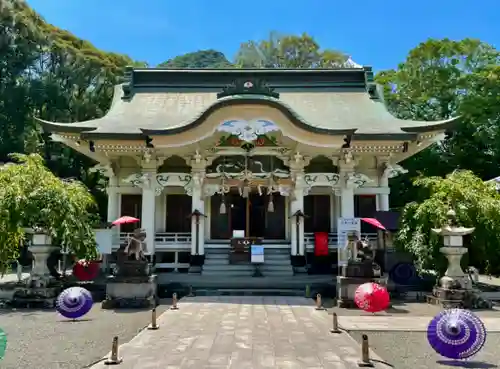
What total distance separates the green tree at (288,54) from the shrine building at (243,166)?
1990 centimetres

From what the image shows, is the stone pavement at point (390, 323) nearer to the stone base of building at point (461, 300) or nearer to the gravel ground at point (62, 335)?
the stone base of building at point (461, 300)

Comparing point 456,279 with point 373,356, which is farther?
point 456,279

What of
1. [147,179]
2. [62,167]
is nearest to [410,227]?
[147,179]

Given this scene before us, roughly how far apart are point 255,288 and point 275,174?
16.7ft

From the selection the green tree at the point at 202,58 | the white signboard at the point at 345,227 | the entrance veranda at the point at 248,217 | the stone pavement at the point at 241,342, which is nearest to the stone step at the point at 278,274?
the white signboard at the point at 345,227

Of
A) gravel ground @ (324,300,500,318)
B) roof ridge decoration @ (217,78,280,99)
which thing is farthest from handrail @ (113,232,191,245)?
gravel ground @ (324,300,500,318)

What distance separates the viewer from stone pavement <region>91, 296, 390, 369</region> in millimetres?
6953

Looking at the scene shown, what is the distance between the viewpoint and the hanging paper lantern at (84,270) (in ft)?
51.4

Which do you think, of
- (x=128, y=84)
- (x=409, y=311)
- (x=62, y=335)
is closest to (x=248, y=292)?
(x=409, y=311)

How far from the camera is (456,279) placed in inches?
→ 499

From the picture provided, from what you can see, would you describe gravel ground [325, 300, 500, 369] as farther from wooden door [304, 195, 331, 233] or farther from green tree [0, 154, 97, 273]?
wooden door [304, 195, 331, 233]

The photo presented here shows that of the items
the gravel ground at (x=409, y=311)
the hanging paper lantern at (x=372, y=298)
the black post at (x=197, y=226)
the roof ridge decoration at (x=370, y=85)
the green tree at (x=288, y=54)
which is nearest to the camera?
the hanging paper lantern at (x=372, y=298)

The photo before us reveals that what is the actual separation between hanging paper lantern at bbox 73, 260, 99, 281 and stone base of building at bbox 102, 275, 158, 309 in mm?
3388

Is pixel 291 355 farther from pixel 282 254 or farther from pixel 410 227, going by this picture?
pixel 282 254
